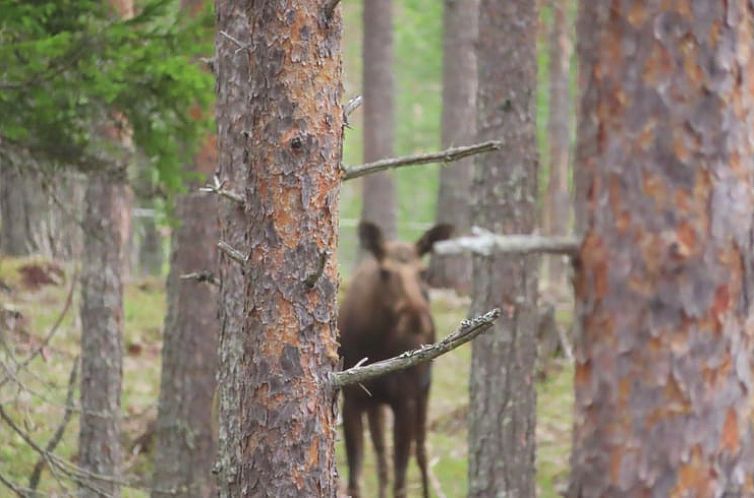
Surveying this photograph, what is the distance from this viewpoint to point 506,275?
8.52 m

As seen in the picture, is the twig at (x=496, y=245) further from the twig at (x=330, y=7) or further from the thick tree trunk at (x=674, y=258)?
the twig at (x=330, y=7)

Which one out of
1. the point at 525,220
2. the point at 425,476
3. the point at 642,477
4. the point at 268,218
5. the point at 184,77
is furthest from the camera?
the point at 425,476

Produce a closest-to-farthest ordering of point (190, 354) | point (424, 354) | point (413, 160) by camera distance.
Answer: point (424, 354) < point (413, 160) < point (190, 354)

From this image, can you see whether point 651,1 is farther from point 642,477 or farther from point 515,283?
point 515,283

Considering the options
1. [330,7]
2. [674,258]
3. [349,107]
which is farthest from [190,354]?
[674,258]

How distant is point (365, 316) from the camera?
1078cm

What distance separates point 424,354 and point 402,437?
21.7 feet

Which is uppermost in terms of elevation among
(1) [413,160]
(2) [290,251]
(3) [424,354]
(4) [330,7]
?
(4) [330,7]

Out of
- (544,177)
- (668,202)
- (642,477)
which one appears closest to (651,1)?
(668,202)

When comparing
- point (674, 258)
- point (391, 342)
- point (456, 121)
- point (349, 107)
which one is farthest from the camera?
point (456, 121)

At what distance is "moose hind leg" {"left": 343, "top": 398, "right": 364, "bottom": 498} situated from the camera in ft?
34.5

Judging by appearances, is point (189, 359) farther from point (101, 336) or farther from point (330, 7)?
point (330, 7)

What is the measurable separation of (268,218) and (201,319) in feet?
15.7

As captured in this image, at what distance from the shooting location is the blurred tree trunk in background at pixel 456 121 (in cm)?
2162
